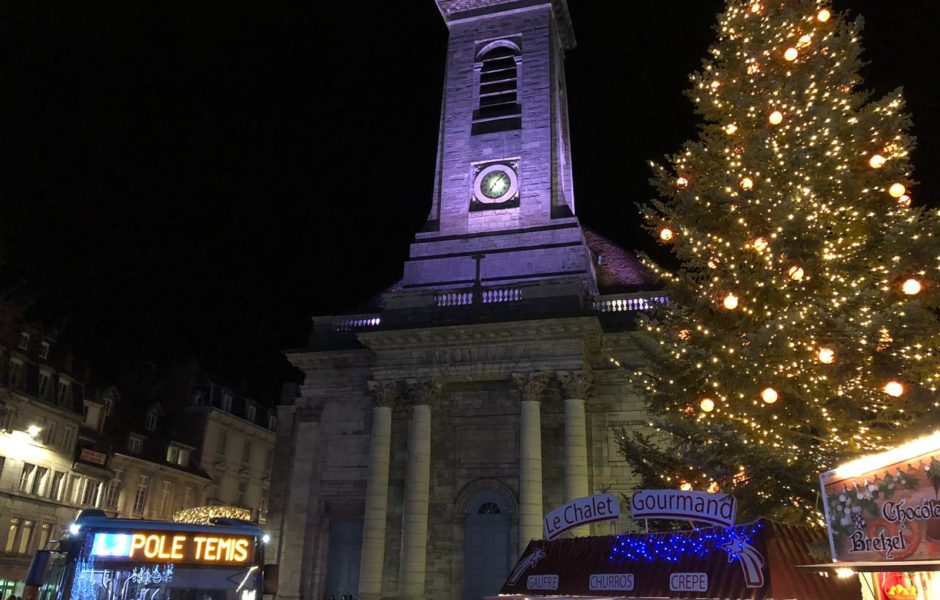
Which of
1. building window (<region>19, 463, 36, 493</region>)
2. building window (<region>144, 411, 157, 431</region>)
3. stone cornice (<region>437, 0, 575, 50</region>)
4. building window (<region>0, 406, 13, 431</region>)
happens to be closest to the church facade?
stone cornice (<region>437, 0, 575, 50</region>)

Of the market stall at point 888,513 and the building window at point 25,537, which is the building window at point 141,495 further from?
the market stall at point 888,513

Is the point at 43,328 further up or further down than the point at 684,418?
further up

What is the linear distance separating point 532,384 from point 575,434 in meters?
2.18

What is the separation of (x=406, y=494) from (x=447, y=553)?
2578 millimetres

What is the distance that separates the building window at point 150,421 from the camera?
4436cm

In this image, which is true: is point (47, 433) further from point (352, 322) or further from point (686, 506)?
point (686, 506)

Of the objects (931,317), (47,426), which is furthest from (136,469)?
(931,317)

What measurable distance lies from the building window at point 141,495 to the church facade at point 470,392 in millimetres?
17395

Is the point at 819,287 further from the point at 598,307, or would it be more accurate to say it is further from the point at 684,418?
the point at 598,307

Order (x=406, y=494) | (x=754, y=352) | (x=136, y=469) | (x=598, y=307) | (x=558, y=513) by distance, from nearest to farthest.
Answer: (x=558, y=513) < (x=754, y=352) < (x=406, y=494) < (x=598, y=307) < (x=136, y=469)

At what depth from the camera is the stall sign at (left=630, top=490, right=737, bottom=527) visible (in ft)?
24.7

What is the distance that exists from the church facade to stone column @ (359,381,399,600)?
6 centimetres

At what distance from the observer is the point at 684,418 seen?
10.8 m

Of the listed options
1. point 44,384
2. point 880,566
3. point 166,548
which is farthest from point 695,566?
point 44,384
